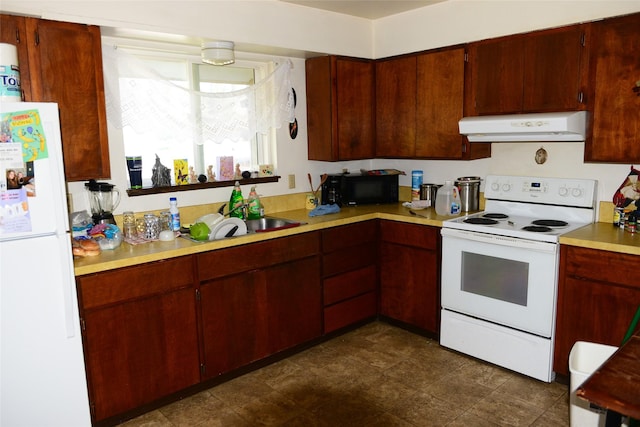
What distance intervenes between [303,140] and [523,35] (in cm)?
173

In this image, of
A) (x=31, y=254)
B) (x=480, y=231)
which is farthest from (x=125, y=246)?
(x=480, y=231)

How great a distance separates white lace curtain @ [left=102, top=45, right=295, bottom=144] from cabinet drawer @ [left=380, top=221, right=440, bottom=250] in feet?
3.70

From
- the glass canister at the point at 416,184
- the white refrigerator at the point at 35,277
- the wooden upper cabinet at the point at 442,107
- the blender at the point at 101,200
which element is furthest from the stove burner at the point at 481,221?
the white refrigerator at the point at 35,277

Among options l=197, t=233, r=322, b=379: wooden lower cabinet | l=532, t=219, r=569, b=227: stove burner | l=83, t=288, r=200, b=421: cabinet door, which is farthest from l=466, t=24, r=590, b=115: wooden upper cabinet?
l=83, t=288, r=200, b=421: cabinet door

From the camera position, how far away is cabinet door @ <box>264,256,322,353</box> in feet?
10.1

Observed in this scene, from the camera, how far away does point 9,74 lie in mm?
2143

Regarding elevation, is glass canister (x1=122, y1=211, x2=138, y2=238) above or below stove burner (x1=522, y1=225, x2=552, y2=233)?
above

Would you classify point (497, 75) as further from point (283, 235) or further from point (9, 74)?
point (9, 74)

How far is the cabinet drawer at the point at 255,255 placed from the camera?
275cm

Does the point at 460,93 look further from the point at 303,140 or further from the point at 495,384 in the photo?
the point at 495,384

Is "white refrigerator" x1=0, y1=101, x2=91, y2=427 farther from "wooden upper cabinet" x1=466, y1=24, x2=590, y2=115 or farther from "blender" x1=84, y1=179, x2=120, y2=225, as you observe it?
"wooden upper cabinet" x1=466, y1=24, x2=590, y2=115

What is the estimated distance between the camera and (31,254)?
2.11m

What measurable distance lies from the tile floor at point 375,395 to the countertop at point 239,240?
87 centimetres

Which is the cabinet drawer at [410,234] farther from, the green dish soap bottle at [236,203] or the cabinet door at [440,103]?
the green dish soap bottle at [236,203]
